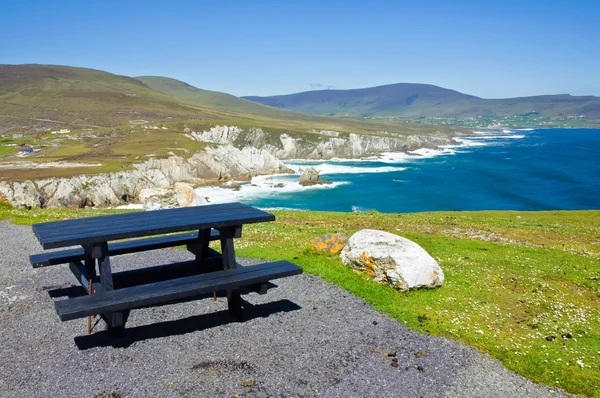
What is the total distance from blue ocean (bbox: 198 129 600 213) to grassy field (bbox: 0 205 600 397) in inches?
2224

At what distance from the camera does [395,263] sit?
15500 millimetres

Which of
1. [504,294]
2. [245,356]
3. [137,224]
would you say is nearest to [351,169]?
[504,294]

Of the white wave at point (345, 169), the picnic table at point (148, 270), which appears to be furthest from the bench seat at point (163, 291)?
the white wave at point (345, 169)

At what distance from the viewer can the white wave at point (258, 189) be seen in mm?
88756

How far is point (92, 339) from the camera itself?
37.9 feet

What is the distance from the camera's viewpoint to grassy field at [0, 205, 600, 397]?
1145 cm

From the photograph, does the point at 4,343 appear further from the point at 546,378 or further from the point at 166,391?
the point at 546,378

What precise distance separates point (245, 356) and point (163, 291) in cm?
269

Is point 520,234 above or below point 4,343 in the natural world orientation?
Answer: below

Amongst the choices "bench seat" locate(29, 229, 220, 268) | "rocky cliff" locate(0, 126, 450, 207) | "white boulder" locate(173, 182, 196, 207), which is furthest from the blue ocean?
"bench seat" locate(29, 229, 220, 268)

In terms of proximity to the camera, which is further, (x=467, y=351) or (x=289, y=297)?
(x=289, y=297)

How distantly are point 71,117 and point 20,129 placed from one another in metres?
28.3

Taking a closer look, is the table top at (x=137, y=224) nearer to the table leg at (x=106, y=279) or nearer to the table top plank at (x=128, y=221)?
the table top plank at (x=128, y=221)

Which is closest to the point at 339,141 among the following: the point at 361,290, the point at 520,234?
the point at 520,234
